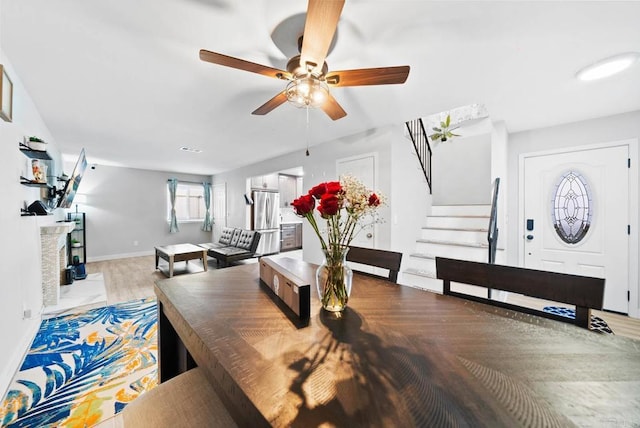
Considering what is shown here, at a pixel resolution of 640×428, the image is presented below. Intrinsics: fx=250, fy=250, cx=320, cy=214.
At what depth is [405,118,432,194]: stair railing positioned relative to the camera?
4.00m

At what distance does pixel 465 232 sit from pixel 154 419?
3.61 m

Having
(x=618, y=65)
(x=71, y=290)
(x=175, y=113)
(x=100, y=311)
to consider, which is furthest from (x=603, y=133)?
(x=71, y=290)

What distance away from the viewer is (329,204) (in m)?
0.95

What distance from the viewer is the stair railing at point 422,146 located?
400cm

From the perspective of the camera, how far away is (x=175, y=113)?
2934mm

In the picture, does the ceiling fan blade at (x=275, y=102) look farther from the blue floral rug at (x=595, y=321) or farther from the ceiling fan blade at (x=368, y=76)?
the blue floral rug at (x=595, y=321)

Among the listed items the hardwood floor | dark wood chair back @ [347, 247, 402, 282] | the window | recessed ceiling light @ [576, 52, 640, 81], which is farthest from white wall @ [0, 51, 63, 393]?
the window

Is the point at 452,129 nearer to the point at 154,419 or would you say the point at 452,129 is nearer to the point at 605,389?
the point at 605,389

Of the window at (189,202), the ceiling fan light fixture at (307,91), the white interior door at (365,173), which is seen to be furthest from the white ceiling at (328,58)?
the window at (189,202)

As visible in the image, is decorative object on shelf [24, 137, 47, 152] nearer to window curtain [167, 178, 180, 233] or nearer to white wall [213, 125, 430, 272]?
white wall [213, 125, 430, 272]

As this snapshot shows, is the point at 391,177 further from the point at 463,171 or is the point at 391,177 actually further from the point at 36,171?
the point at 36,171

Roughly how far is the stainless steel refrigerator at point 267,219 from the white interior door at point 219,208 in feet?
4.48

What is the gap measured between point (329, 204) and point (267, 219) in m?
6.06

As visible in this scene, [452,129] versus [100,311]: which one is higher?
[452,129]
